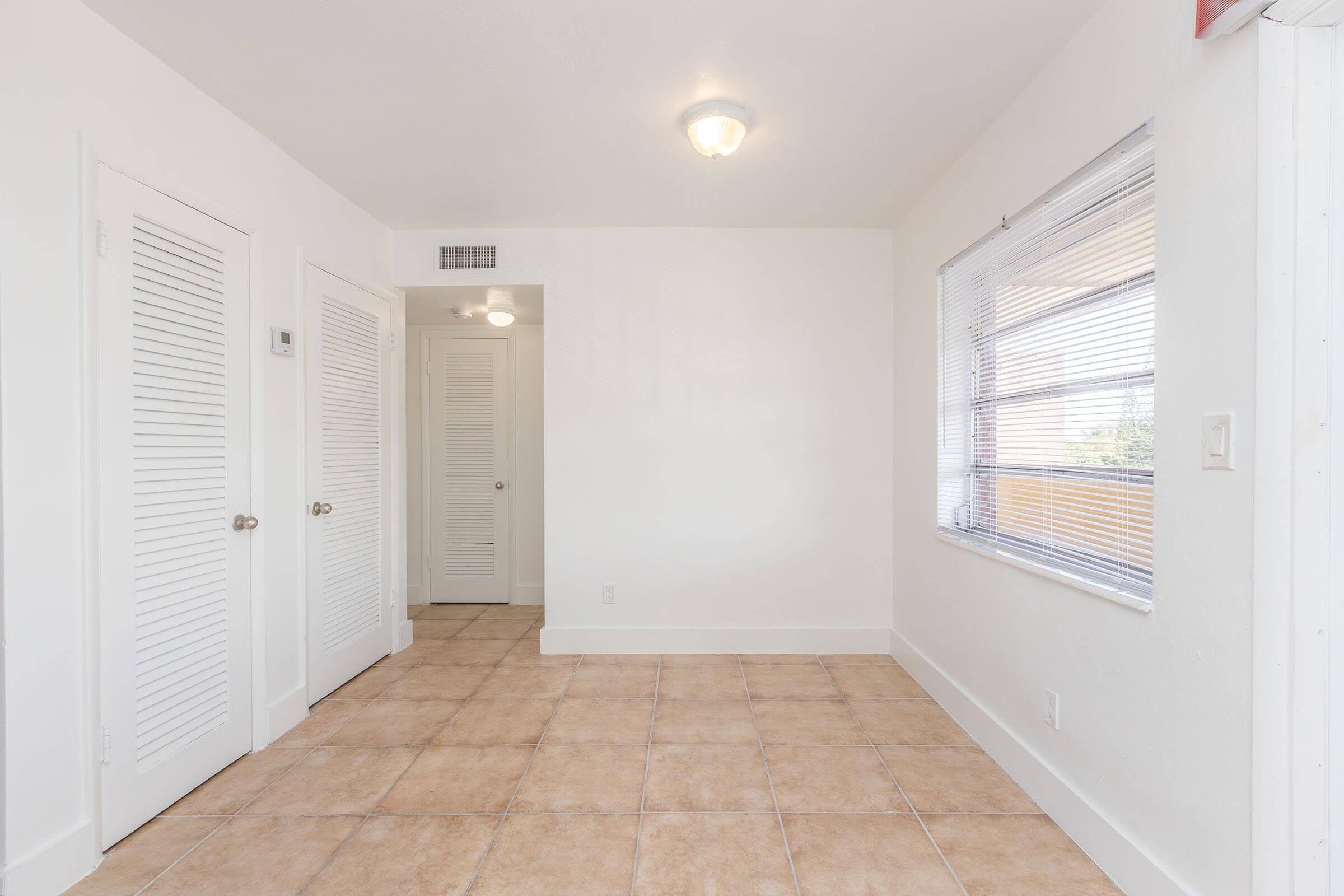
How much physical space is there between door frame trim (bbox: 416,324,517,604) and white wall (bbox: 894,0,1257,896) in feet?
11.7

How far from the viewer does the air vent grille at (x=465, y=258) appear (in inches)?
142

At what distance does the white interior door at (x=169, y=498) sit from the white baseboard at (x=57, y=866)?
0.09 meters

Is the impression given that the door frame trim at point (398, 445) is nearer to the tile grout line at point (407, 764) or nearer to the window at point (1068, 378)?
the tile grout line at point (407, 764)

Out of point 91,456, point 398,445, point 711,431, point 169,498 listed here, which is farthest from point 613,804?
point 398,445

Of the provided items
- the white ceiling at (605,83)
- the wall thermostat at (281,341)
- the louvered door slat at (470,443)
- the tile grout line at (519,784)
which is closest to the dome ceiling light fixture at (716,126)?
the white ceiling at (605,83)

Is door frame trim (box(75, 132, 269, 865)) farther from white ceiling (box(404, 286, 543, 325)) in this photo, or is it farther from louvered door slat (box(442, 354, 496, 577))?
louvered door slat (box(442, 354, 496, 577))

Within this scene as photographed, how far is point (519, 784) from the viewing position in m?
2.21

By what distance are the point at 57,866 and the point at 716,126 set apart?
10.1 feet

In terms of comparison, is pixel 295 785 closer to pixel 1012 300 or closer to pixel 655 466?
pixel 655 466

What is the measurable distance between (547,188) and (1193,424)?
2.76 meters

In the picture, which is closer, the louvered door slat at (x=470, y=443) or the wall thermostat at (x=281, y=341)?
the wall thermostat at (x=281, y=341)

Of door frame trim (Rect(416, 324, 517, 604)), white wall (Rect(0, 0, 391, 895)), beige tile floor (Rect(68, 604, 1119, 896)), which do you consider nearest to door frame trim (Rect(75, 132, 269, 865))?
white wall (Rect(0, 0, 391, 895))

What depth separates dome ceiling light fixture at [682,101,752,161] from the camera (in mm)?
2279

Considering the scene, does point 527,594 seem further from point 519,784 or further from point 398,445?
point 519,784
